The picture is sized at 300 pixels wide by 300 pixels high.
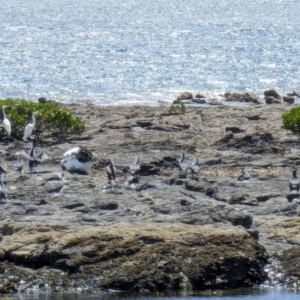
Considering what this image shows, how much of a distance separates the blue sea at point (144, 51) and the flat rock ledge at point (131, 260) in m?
37.4

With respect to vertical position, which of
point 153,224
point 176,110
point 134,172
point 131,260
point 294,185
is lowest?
point 131,260

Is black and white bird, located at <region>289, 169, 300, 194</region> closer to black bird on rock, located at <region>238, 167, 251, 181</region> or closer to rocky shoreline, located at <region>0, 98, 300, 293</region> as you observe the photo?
rocky shoreline, located at <region>0, 98, 300, 293</region>

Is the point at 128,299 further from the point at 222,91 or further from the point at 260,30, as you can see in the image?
the point at 260,30

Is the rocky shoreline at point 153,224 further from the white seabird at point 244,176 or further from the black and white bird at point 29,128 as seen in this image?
the black and white bird at point 29,128

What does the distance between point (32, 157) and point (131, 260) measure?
928cm

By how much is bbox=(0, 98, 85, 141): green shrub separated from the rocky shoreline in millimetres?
840

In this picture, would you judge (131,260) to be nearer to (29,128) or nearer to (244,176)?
(244,176)

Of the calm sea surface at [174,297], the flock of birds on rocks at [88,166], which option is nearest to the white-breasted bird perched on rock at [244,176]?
the flock of birds on rocks at [88,166]

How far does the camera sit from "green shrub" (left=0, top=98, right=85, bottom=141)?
34.4 metres

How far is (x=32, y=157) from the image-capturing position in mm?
28625

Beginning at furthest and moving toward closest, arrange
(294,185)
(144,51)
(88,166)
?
(144,51) < (88,166) < (294,185)

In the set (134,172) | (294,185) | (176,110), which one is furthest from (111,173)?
(176,110)

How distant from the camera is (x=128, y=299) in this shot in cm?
1916

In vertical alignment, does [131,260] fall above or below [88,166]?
below
